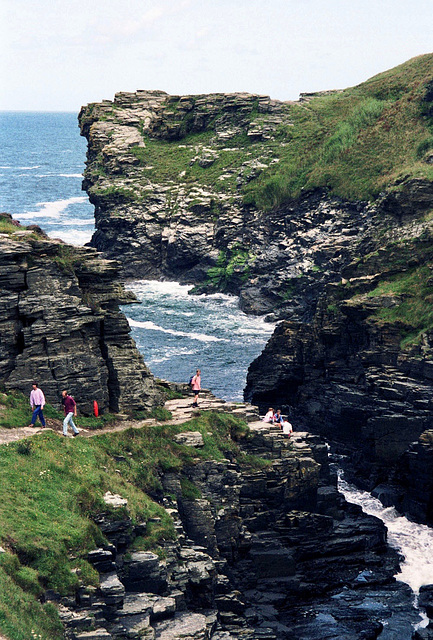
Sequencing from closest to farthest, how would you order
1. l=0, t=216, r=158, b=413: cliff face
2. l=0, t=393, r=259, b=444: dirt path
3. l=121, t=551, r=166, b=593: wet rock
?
l=121, t=551, r=166, b=593: wet rock < l=0, t=393, r=259, b=444: dirt path < l=0, t=216, r=158, b=413: cliff face

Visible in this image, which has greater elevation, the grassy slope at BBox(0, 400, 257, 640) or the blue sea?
the grassy slope at BBox(0, 400, 257, 640)

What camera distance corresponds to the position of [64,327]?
4891 centimetres

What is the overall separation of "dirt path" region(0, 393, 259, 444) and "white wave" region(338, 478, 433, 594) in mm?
12338

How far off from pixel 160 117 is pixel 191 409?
100m

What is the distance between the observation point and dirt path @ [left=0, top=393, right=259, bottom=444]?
4519 cm

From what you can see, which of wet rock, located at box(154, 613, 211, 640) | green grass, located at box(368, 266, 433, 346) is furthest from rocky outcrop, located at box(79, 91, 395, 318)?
wet rock, located at box(154, 613, 211, 640)

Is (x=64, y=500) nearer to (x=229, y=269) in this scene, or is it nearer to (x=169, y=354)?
(x=169, y=354)

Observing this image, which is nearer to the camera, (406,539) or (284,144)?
(406,539)

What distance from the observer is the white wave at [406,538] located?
56.9m

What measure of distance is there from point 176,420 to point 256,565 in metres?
8.95

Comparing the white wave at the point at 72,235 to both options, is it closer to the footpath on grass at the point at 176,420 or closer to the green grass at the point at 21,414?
the footpath on grass at the point at 176,420

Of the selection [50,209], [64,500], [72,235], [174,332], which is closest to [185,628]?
[64,500]

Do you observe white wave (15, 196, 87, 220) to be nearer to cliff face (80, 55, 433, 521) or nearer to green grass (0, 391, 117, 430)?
cliff face (80, 55, 433, 521)

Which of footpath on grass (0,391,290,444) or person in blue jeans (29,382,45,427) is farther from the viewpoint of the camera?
person in blue jeans (29,382,45,427)
